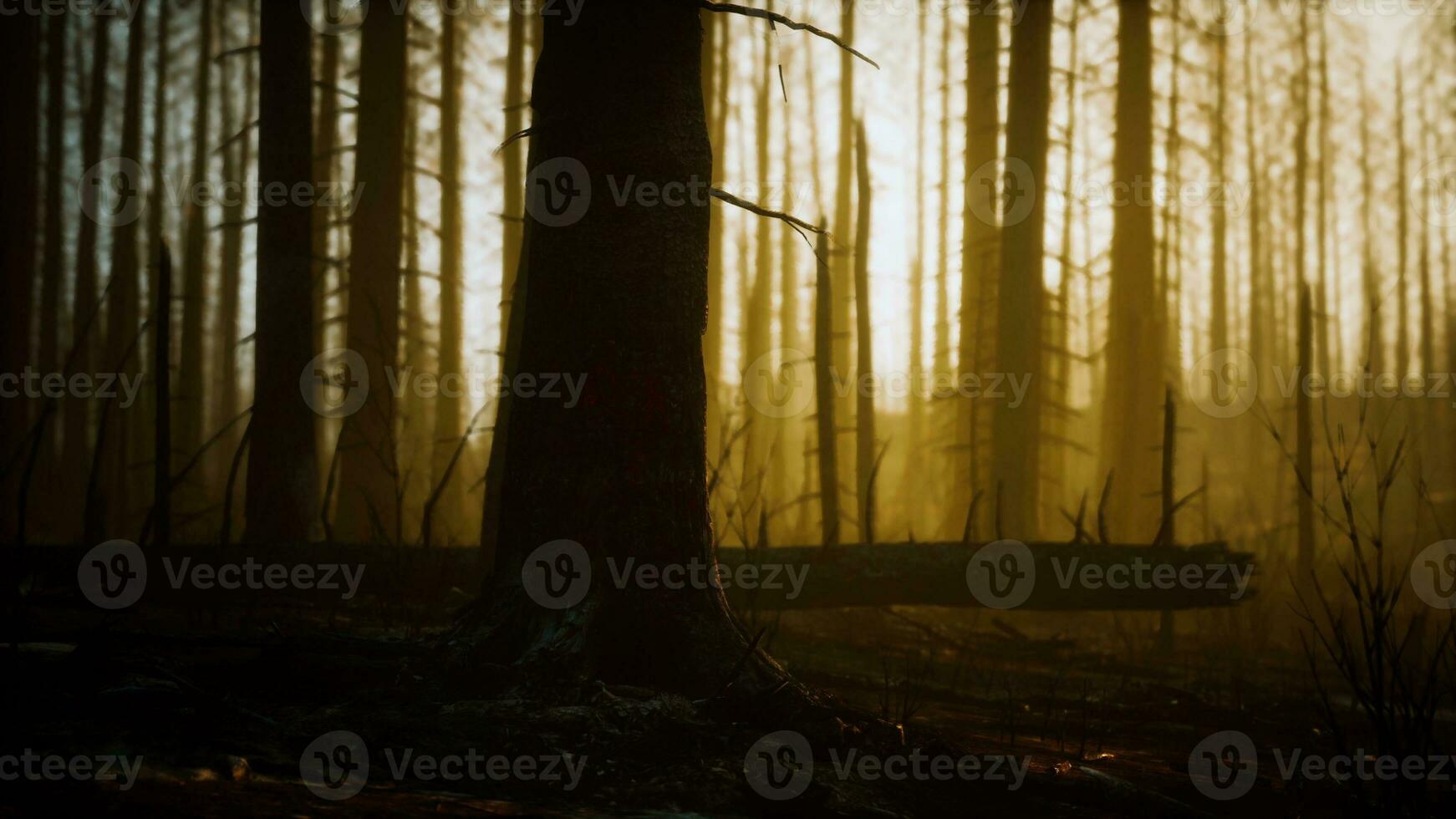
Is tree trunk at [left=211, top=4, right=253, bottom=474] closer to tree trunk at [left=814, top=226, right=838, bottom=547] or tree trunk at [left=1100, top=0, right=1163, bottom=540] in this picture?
tree trunk at [left=814, top=226, right=838, bottom=547]

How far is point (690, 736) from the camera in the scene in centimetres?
348

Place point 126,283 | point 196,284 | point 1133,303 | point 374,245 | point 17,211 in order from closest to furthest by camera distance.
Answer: point 374,245 → point 196,284 → point 1133,303 → point 17,211 → point 126,283

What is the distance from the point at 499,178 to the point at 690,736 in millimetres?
16659

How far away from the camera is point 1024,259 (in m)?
11.0

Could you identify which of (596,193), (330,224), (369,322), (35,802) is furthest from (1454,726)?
(330,224)

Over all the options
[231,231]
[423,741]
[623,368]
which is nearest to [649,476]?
[623,368]

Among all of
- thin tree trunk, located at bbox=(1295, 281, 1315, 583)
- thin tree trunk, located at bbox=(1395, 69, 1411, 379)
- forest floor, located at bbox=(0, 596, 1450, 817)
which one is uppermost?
thin tree trunk, located at bbox=(1395, 69, 1411, 379)

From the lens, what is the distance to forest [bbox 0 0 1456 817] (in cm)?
344

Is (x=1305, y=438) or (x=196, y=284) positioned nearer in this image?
(x=1305, y=438)

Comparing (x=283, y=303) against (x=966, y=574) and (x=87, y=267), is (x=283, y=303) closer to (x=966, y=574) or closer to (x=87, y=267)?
(x=966, y=574)

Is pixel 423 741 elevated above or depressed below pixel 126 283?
below

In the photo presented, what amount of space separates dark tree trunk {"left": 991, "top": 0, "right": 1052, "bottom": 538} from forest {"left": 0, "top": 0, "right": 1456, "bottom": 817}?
0.15 ft

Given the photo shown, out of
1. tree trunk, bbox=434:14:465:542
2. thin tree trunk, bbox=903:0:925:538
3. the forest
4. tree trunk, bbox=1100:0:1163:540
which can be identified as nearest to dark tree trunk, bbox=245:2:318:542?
the forest

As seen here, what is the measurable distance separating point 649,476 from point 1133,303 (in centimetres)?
1009
